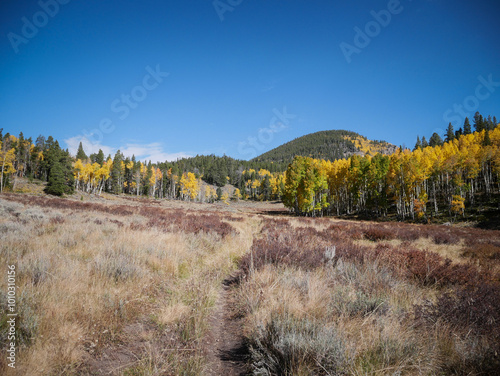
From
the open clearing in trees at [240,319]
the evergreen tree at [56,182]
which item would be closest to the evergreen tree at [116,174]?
the evergreen tree at [56,182]

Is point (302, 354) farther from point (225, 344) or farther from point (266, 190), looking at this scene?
point (266, 190)

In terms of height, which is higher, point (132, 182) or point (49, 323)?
point (132, 182)

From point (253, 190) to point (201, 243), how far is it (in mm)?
115731

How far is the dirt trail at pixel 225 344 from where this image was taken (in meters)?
2.74

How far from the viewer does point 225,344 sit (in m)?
3.25

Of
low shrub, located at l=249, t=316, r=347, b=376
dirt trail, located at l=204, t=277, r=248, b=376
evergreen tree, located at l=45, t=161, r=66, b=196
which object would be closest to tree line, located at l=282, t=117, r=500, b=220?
dirt trail, located at l=204, t=277, r=248, b=376

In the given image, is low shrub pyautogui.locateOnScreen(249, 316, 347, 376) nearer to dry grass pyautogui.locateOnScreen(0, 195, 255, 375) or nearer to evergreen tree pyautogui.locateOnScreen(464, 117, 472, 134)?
dry grass pyautogui.locateOnScreen(0, 195, 255, 375)

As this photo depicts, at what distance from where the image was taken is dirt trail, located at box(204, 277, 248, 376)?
274cm

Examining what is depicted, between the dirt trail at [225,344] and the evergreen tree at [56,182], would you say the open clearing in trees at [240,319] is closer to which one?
the dirt trail at [225,344]

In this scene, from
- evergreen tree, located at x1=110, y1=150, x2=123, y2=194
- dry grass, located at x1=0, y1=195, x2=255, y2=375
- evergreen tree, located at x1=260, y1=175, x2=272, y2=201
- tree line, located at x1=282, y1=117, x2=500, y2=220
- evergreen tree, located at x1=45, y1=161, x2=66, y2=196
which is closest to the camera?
dry grass, located at x1=0, y1=195, x2=255, y2=375

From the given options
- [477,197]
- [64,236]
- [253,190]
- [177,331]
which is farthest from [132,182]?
[477,197]

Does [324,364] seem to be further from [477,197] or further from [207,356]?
[477,197]

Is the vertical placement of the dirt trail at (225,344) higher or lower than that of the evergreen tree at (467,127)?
lower

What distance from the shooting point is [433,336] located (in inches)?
117
